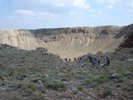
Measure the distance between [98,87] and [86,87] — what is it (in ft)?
2.13

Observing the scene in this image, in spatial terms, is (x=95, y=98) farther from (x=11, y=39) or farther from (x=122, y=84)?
(x=11, y=39)

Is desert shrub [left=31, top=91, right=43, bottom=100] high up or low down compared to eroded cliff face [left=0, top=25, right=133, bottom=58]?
up

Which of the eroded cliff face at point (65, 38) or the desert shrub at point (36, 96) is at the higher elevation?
the desert shrub at point (36, 96)

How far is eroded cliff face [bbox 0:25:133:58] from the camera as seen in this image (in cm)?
12312

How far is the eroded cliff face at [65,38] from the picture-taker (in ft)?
404

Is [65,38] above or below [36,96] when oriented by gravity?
below

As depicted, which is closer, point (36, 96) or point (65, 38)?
point (36, 96)

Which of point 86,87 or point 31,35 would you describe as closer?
point 86,87

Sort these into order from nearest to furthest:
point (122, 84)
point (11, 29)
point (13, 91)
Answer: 1. point (13, 91)
2. point (122, 84)
3. point (11, 29)

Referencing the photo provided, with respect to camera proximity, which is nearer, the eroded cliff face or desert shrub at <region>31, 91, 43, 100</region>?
desert shrub at <region>31, 91, 43, 100</region>

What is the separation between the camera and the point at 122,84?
38.2 feet

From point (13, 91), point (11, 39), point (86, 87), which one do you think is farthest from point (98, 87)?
point (11, 39)

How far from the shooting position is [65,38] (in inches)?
5261

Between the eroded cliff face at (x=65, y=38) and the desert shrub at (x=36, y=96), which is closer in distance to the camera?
the desert shrub at (x=36, y=96)
